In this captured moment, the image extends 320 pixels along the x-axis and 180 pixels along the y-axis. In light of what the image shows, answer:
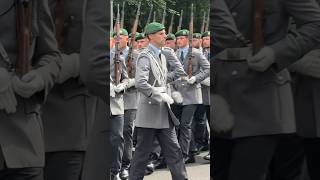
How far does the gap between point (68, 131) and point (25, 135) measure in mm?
144

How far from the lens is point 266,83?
6.55 feet

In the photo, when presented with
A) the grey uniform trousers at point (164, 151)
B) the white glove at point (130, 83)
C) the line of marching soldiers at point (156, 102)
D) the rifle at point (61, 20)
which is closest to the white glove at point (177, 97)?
the line of marching soldiers at point (156, 102)

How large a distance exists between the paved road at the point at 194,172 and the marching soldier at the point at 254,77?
3.29 m

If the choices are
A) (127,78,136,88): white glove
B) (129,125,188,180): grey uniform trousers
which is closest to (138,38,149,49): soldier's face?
(127,78,136,88): white glove

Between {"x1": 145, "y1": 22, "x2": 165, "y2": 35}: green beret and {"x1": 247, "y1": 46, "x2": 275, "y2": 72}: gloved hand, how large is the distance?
282 centimetres

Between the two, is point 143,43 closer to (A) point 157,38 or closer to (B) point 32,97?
(A) point 157,38

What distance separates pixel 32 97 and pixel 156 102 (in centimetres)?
311

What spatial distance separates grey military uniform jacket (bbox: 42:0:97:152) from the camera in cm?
190

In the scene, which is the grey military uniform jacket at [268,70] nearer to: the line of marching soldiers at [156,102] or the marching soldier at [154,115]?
the line of marching soldiers at [156,102]

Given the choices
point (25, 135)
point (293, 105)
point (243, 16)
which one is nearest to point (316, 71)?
point (293, 105)

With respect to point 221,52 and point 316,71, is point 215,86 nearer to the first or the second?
point 221,52

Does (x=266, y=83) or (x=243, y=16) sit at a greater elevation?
(x=243, y=16)

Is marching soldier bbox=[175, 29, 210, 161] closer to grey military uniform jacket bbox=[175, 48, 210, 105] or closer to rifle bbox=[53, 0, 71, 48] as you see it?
grey military uniform jacket bbox=[175, 48, 210, 105]

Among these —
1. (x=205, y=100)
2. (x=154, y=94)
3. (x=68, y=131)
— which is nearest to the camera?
(x=68, y=131)
